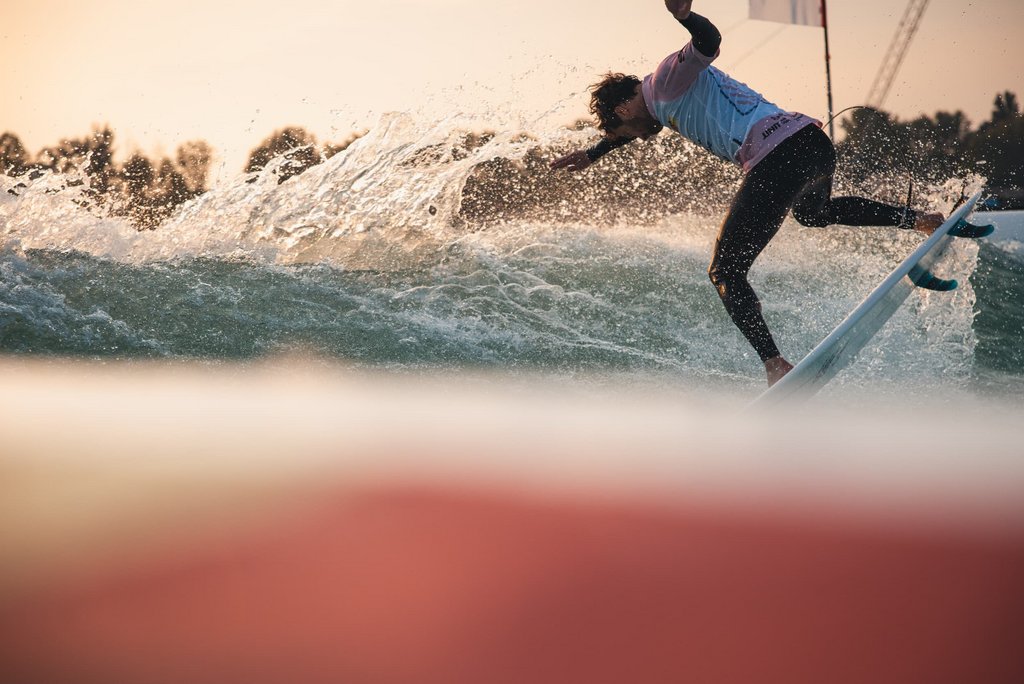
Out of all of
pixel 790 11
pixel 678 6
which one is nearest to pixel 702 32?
pixel 678 6

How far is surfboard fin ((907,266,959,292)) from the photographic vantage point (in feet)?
12.5

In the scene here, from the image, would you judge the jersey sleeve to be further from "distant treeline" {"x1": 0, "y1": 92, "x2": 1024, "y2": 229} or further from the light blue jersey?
"distant treeline" {"x1": 0, "y1": 92, "x2": 1024, "y2": 229}

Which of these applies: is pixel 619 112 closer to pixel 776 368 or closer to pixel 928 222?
pixel 776 368

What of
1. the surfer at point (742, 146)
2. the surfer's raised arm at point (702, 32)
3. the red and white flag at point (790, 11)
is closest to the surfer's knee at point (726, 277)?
the surfer at point (742, 146)

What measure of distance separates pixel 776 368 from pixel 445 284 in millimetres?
2739

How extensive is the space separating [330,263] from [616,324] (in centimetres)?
194

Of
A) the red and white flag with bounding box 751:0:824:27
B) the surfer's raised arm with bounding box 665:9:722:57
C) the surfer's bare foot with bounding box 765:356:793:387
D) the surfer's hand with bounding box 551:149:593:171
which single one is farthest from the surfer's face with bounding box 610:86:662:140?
the red and white flag with bounding box 751:0:824:27

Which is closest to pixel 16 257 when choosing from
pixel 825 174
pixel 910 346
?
pixel 825 174

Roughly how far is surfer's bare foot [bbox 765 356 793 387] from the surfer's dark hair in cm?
106

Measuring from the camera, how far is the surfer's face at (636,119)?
3.38m

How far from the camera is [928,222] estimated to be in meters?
3.84

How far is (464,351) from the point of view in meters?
4.66

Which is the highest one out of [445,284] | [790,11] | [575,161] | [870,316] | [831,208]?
[790,11]

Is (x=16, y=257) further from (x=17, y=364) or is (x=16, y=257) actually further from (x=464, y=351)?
(x=464, y=351)
